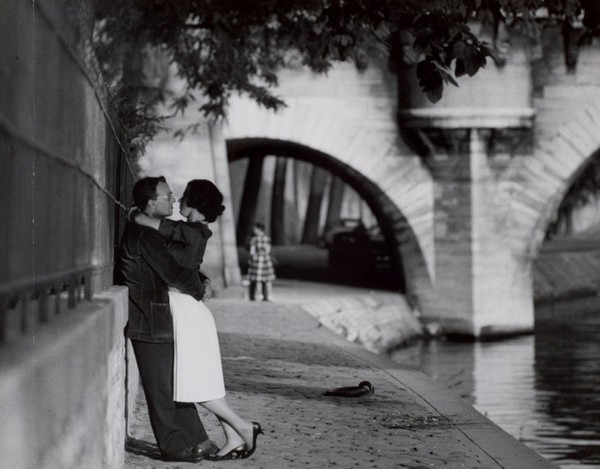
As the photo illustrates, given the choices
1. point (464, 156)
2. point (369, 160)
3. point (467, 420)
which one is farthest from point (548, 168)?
point (467, 420)

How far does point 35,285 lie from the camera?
3102 mm

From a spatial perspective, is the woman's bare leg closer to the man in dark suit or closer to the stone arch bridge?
the man in dark suit

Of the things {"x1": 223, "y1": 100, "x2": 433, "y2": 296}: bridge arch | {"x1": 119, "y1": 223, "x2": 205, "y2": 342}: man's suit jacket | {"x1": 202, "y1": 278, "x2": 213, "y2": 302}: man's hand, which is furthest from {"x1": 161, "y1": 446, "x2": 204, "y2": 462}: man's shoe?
{"x1": 223, "y1": 100, "x2": 433, "y2": 296}: bridge arch

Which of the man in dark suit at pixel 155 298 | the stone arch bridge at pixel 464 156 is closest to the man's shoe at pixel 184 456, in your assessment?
the man in dark suit at pixel 155 298

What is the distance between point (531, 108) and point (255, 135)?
445cm

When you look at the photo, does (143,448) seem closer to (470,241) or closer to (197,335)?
(197,335)

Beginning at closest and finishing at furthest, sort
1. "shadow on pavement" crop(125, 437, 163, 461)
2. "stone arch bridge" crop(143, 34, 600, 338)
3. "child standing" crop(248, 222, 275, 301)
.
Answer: "shadow on pavement" crop(125, 437, 163, 461) < "child standing" crop(248, 222, 275, 301) < "stone arch bridge" crop(143, 34, 600, 338)

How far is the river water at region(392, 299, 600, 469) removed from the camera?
11391mm

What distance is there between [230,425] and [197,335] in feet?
1.67

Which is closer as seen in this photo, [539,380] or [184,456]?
[184,456]

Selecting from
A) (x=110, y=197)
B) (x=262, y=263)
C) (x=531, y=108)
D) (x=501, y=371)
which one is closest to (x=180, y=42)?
(x=262, y=263)

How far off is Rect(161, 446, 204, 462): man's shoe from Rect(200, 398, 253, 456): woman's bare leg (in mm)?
122

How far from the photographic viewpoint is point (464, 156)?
21.7m

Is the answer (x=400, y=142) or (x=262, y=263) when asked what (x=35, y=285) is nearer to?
(x=262, y=263)
